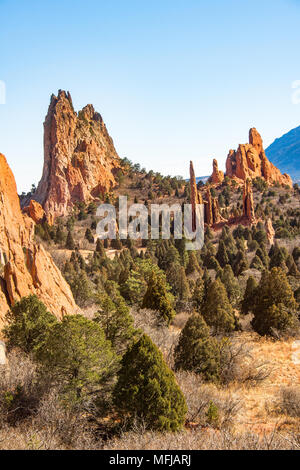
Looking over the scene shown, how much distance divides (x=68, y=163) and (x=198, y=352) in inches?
3619

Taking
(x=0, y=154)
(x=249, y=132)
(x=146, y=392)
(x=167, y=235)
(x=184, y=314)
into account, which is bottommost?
(x=184, y=314)

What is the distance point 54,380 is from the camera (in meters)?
11.2

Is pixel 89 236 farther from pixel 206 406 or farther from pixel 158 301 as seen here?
pixel 206 406

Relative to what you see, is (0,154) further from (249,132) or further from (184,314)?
(249,132)

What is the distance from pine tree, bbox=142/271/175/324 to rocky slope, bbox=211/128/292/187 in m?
87.7

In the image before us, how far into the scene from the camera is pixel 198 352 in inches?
625

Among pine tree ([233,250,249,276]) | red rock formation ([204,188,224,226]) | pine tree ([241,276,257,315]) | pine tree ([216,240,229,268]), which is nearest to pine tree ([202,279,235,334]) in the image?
pine tree ([241,276,257,315])

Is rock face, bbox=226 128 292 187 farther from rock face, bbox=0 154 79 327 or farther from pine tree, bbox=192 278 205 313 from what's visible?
rock face, bbox=0 154 79 327

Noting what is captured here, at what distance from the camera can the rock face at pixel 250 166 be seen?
108250mm

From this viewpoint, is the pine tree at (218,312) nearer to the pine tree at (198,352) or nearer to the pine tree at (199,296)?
the pine tree at (198,352)

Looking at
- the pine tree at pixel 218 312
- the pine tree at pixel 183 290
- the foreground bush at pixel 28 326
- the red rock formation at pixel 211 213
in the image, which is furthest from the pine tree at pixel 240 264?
the foreground bush at pixel 28 326

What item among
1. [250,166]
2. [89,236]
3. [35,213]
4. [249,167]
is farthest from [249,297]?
[250,166]
